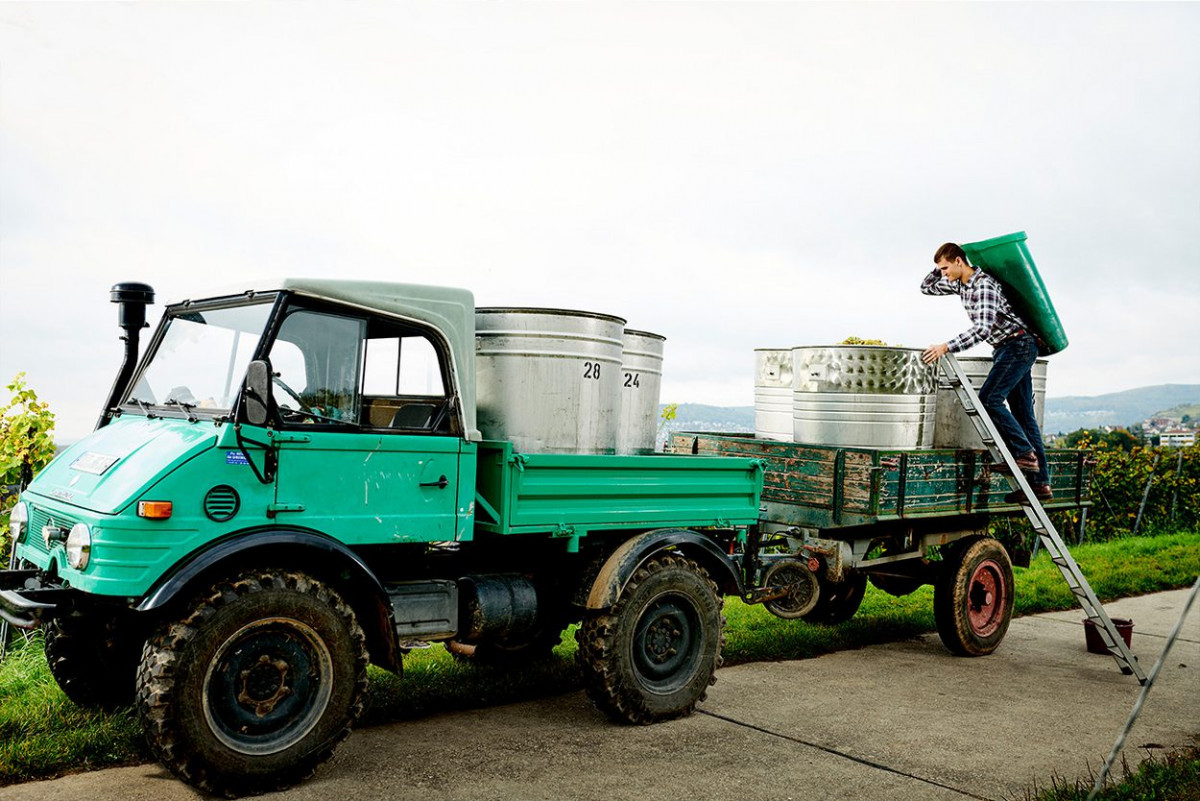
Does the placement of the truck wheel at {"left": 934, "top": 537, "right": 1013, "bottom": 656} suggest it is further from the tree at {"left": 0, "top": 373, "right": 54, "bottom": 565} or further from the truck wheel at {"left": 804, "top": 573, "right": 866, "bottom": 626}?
the tree at {"left": 0, "top": 373, "right": 54, "bottom": 565}

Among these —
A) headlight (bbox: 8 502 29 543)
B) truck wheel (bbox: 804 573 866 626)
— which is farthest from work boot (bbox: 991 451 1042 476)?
headlight (bbox: 8 502 29 543)

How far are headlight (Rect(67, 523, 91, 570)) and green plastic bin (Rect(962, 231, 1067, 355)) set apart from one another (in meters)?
6.10

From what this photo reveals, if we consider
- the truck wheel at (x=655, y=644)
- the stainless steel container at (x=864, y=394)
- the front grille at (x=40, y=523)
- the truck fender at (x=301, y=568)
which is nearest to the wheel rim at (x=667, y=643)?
the truck wheel at (x=655, y=644)

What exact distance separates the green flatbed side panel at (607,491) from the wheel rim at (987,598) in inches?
99.6

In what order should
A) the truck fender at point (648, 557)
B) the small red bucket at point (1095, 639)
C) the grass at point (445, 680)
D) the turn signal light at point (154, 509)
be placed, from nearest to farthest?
the turn signal light at point (154, 509) → the grass at point (445, 680) → the truck fender at point (648, 557) → the small red bucket at point (1095, 639)

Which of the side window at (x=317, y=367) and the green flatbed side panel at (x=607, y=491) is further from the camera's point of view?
the green flatbed side panel at (x=607, y=491)

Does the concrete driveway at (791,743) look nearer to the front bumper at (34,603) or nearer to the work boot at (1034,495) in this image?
the front bumper at (34,603)

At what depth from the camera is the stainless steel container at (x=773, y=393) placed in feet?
26.2

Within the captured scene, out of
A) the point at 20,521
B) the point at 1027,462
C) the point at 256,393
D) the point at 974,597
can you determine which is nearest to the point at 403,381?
the point at 256,393

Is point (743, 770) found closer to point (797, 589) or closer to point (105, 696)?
point (797, 589)

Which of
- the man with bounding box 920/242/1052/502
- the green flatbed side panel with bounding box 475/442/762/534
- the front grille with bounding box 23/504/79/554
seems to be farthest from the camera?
the man with bounding box 920/242/1052/502

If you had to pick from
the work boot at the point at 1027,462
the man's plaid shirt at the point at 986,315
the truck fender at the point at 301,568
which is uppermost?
the man's plaid shirt at the point at 986,315

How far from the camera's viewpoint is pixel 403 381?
202 inches

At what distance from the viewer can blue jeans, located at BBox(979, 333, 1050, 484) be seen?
734cm
